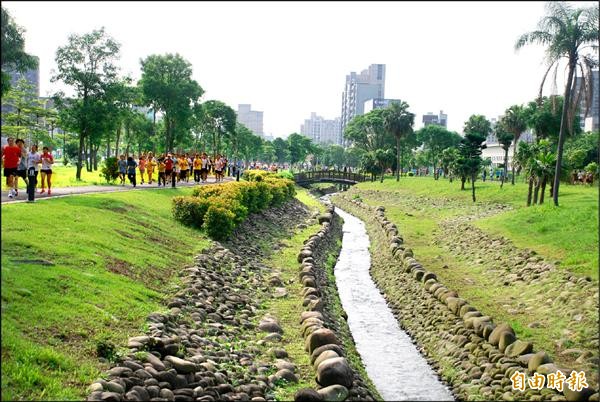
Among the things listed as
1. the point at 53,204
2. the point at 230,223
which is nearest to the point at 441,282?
the point at 230,223

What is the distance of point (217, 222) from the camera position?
21.9m

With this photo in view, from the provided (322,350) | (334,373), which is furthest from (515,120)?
(334,373)

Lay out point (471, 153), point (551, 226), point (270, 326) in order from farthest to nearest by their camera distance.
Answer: point (471, 153) → point (551, 226) → point (270, 326)

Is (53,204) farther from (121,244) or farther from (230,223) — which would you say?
(230,223)

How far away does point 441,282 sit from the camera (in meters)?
19.2

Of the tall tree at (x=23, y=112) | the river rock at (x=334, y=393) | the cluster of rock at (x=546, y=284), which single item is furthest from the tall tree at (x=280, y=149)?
the river rock at (x=334, y=393)

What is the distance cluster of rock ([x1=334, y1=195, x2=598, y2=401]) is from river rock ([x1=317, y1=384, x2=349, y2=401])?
125 inches

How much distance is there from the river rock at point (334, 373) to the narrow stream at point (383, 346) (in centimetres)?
136

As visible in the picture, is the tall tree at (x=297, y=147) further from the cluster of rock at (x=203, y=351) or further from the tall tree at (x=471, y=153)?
the cluster of rock at (x=203, y=351)

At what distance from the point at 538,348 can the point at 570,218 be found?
1075 cm

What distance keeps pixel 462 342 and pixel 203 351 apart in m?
6.18

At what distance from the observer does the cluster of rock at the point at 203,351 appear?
828 centimetres

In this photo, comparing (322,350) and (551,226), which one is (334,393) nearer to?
(322,350)

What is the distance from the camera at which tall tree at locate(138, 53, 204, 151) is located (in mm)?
43938
